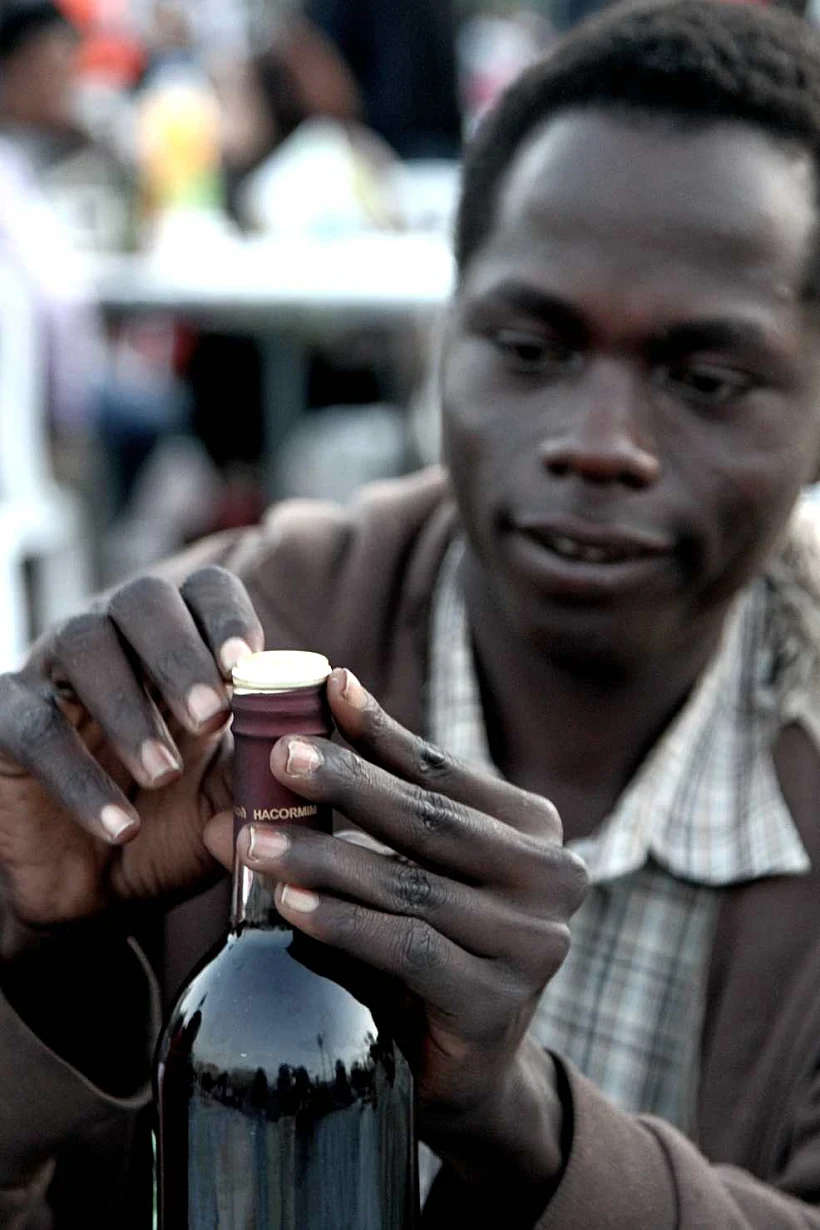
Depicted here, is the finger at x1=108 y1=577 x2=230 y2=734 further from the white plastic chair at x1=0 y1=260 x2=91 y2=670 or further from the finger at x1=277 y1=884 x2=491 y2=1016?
the white plastic chair at x1=0 y1=260 x2=91 y2=670

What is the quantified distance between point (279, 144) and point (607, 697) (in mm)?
5232

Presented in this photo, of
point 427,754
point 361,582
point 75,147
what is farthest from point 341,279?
point 427,754

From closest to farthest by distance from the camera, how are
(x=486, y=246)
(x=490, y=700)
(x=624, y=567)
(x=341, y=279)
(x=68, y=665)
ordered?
(x=68, y=665), (x=624, y=567), (x=486, y=246), (x=490, y=700), (x=341, y=279)

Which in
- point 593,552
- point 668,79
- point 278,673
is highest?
point 668,79

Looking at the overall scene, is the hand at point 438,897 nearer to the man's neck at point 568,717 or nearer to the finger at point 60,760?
the finger at point 60,760

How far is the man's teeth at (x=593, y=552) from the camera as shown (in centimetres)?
141

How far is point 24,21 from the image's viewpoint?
526 cm

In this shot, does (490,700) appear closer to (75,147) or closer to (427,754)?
(427,754)

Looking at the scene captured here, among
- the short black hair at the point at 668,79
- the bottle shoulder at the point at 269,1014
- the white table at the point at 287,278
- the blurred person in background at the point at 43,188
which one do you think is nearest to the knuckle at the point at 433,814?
the bottle shoulder at the point at 269,1014

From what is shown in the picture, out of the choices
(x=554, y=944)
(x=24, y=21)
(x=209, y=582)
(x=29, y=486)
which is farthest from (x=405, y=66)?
(x=554, y=944)

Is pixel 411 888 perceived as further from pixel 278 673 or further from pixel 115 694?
pixel 115 694

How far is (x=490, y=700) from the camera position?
1.68 meters

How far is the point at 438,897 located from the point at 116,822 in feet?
0.71

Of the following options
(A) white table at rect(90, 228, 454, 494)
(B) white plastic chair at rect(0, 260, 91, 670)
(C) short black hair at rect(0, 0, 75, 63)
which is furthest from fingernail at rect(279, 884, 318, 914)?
(C) short black hair at rect(0, 0, 75, 63)
